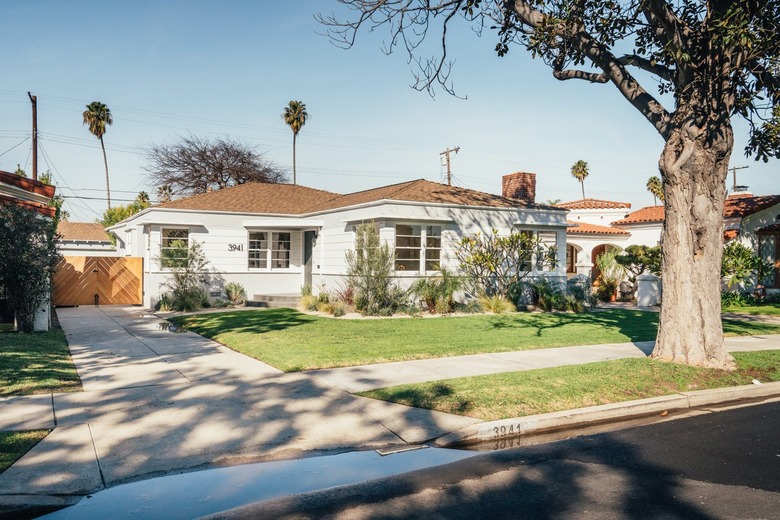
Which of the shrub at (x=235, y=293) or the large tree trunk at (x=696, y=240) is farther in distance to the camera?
the shrub at (x=235, y=293)

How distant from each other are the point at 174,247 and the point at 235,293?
2.72 meters

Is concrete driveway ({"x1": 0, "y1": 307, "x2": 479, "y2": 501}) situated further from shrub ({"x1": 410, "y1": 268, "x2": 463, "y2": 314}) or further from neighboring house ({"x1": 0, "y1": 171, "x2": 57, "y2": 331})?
shrub ({"x1": 410, "y1": 268, "x2": 463, "y2": 314})

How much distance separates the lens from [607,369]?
9.71m

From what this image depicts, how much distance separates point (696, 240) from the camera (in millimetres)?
10102

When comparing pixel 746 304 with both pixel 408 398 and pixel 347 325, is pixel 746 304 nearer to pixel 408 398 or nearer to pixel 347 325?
pixel 347 325

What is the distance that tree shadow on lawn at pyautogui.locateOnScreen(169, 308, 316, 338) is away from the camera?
14438mm

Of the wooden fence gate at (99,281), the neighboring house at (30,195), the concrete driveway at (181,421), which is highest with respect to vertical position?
the neighboring house at (30,195)

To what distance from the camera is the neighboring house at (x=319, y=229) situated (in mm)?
19875

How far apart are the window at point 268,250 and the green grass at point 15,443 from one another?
56.3 ft

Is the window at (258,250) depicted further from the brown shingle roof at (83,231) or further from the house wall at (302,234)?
the brown shingle roof at (83,231)

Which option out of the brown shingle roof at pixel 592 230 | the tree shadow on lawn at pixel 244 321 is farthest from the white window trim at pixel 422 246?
the brown shingle roof at pixel 592 230

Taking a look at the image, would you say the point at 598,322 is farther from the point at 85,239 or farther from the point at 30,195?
the point at 85,239

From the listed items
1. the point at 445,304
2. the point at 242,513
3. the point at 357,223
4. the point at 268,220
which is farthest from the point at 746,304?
the point at 242,513

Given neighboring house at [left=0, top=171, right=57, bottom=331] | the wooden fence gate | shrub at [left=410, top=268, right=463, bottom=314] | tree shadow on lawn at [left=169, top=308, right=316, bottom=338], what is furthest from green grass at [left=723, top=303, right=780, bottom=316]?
the wooden fence gate
